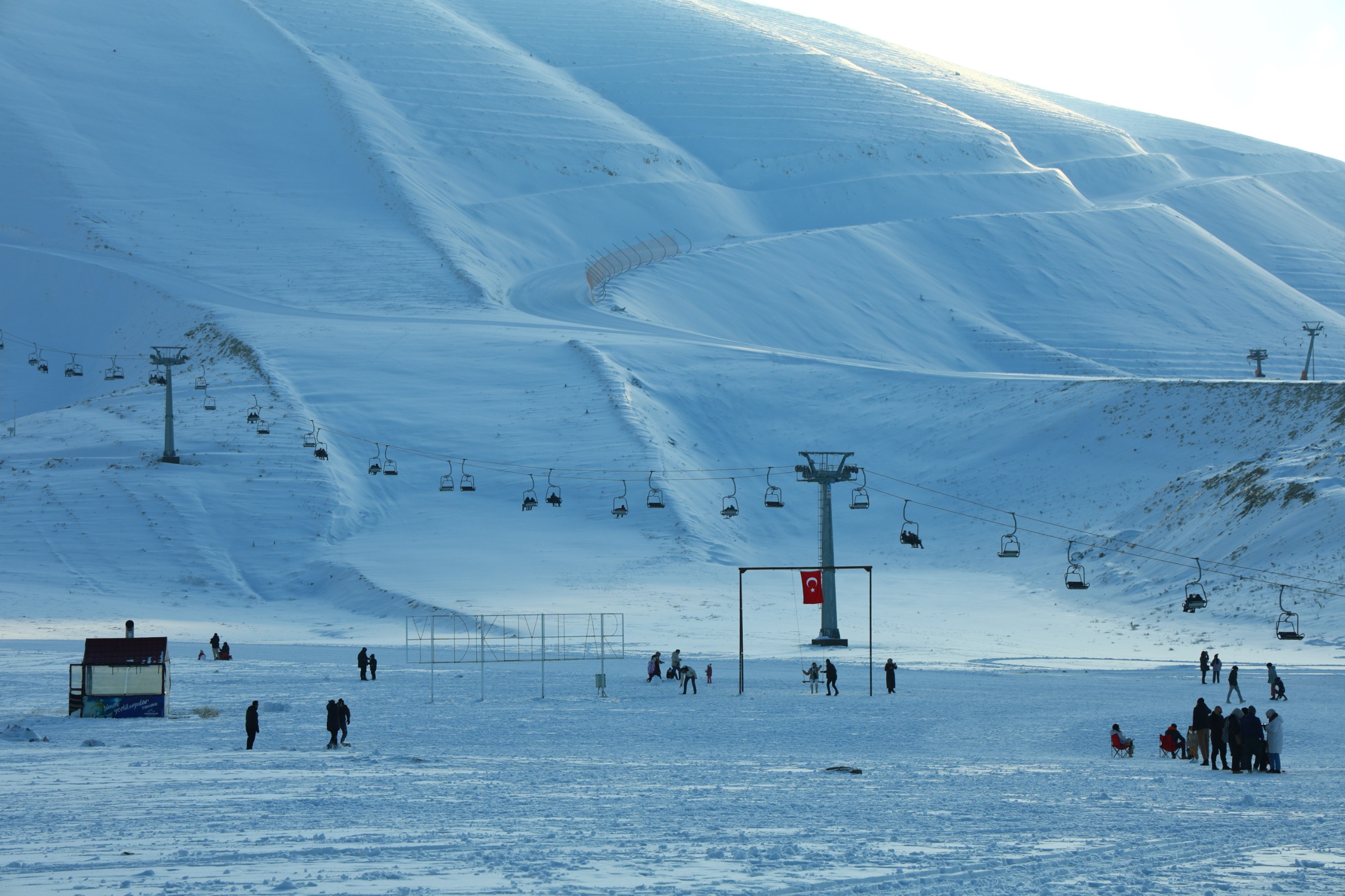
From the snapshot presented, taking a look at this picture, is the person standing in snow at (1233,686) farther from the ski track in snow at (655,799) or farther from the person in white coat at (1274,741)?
the person in white coat at (1274,741)

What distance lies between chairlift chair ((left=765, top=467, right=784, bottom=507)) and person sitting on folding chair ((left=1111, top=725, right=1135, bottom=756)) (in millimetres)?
25296

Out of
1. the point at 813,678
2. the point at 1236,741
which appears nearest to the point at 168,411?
the point at 813,678

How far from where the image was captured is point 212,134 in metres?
109

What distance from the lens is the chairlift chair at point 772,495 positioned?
4728 cm

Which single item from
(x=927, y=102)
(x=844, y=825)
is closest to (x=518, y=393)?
(x=844, y=825)

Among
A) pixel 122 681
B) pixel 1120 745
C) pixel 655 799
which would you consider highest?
pixel 122 681

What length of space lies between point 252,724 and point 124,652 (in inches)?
241

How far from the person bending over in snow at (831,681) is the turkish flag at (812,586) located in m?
3.05

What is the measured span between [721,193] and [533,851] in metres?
111

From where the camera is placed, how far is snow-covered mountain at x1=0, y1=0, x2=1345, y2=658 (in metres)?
50.3

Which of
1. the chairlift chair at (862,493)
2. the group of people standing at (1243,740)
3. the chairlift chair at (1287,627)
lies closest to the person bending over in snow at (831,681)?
the group of people standing at (1243,740)

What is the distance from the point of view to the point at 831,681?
29.5m

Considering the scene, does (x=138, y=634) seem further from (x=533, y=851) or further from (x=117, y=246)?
(x=117, y=246)

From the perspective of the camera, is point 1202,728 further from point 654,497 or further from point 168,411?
point 168,411
